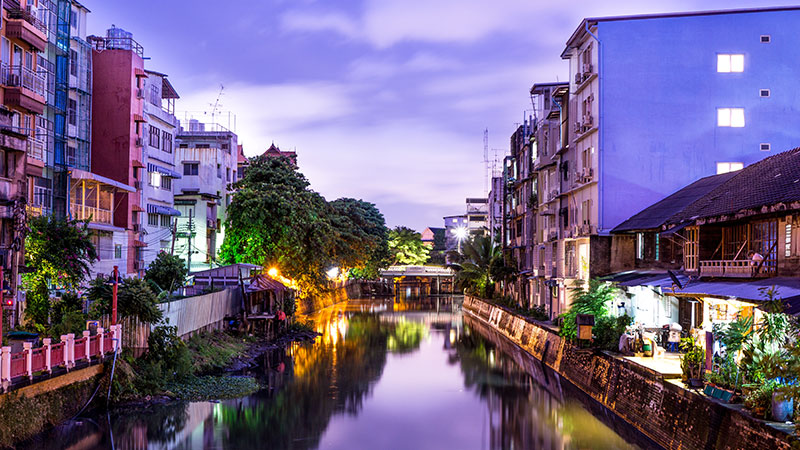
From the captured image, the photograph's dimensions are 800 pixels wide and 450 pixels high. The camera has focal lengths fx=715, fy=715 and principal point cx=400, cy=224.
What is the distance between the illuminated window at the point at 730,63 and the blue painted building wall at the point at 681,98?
0.23 meters

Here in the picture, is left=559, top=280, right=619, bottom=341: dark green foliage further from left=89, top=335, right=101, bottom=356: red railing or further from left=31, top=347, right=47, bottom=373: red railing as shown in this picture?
left=31, top=347, right=47, bottom=373: red railing

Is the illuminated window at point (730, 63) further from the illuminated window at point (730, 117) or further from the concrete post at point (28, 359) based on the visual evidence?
the concrete post at point (28, 359)

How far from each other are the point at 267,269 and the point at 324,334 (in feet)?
19.5

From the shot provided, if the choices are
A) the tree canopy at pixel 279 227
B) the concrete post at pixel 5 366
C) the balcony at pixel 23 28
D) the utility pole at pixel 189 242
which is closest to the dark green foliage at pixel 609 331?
the concrete post at pixel 5 366

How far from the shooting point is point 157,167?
4597cm

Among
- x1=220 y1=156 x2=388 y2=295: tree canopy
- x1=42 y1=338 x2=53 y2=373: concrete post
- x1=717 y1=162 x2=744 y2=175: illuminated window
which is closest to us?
x1=42 y1=338 x2=53 y2=373: concrete post

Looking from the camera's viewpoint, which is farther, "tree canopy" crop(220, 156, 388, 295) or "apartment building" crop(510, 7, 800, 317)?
"tree canopy" crop(220, 156, 388, 295)

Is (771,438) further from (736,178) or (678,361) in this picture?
(736,178)

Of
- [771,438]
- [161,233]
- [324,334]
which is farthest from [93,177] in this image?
[771,438]

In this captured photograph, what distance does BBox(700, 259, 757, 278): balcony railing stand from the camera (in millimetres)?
20594

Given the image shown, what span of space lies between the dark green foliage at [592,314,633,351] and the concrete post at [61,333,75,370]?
1779cm

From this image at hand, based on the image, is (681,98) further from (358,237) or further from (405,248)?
(405,248)

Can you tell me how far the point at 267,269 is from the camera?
49.2 metres

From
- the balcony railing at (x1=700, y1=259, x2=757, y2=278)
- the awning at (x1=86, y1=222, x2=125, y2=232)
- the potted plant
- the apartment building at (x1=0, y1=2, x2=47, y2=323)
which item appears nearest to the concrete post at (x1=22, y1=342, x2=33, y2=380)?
the apartment building at (x1=0, y1=2, x2=47, y2=323)
